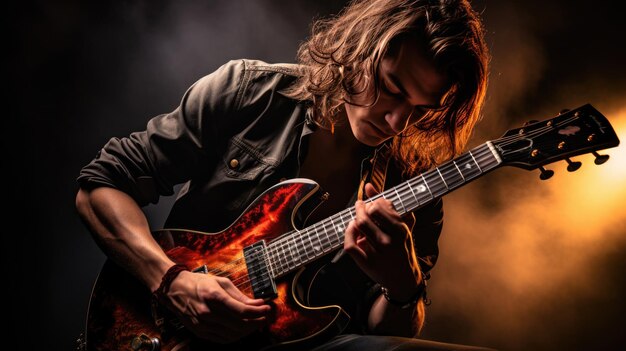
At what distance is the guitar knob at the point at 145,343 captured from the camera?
1282 millimetres

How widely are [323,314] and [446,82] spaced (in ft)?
2.91

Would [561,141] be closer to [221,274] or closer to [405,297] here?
[405,297]

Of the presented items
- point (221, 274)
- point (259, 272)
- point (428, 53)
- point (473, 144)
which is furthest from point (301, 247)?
point (473, 144)

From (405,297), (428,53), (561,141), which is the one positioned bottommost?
(405,297)

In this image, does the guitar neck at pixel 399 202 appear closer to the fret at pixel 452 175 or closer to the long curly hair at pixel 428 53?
the fret at pixel 452 175

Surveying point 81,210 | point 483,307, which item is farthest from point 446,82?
point 81,210

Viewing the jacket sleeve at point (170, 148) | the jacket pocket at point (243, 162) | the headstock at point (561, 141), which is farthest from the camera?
the jacket pocket at point (243, 162)

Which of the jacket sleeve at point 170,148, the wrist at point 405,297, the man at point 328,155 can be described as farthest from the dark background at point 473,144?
the wrist at point 405,297

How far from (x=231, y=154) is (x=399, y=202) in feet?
2.43

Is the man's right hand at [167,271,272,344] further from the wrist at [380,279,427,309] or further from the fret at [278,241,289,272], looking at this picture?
the wrist at [380,279,427,309]

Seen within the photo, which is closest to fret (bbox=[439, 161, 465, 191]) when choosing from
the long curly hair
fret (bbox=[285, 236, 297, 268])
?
the long curly hair

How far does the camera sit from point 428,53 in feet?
4.31

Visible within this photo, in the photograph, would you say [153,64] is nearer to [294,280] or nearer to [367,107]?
[367,107]

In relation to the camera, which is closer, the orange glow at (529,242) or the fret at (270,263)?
the fret at (270,263)
